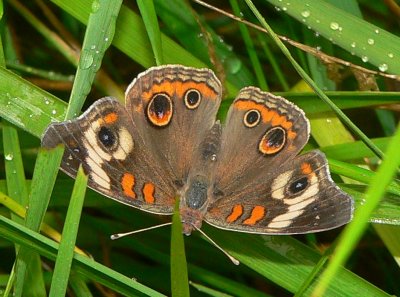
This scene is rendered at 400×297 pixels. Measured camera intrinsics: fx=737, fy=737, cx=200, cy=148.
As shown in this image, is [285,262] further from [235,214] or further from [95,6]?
[95,6]

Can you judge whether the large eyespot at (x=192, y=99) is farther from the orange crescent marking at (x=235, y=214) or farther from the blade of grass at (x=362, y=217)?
the blade of grass at (x=362, y=217)

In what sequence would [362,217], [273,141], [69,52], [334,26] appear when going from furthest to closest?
[69,52] < [273,141] < [334,26] < [362,217]

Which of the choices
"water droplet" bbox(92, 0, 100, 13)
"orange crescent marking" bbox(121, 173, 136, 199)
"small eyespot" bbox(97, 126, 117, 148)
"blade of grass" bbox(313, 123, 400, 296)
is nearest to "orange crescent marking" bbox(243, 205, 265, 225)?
"orange crescent marking" bbox(121, 173, 136, 199)

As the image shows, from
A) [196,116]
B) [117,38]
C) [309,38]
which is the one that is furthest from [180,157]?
[309,38]

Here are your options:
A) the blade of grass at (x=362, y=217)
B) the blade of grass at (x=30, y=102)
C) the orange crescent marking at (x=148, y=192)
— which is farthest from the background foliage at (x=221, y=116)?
Result: the blade of grass at (x=362, y=217)

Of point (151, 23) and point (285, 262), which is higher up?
point (151, 23)

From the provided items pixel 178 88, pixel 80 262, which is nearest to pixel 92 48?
pixel 178 88

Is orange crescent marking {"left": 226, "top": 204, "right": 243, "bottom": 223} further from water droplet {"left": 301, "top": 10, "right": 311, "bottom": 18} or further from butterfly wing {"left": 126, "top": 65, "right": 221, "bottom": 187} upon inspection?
water droplet {"left": 301, "top": 10, "right": 311, "bottom": 18}

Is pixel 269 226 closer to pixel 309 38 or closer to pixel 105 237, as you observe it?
pixel 309 38
